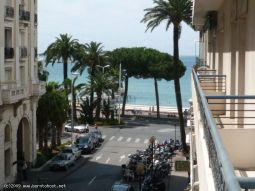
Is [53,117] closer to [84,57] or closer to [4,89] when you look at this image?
[4,89]

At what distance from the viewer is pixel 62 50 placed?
70.6m

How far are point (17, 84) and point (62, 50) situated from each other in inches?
1289

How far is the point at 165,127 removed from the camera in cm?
7244

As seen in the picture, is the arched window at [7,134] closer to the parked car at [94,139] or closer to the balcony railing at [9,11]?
the balcony railing at [9,11]

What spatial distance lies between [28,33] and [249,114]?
109 ft

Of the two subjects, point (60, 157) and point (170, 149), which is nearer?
point (60, 157)

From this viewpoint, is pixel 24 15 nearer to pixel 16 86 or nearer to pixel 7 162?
pixel 16 86

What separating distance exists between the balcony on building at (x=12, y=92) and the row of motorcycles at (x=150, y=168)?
9.50 metres

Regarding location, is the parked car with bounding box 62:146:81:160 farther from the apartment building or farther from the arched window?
the apartment building

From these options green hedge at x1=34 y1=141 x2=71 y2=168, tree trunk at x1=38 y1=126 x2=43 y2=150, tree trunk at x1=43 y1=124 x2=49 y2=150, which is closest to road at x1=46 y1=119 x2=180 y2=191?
green hedge at x1=34 y1=141 x2=71 y2=168

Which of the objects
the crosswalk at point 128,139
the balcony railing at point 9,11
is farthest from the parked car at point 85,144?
the balcony railing at point 9,11

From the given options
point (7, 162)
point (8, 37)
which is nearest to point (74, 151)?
point (7, 162)

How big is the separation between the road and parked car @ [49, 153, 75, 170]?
89cm

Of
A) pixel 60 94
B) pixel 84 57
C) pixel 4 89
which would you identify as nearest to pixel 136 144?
pixel 60 94
